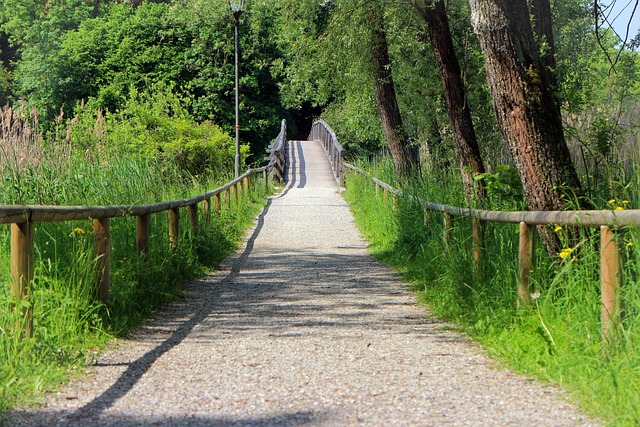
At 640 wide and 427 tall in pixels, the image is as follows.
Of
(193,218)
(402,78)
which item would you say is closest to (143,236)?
(193,218)

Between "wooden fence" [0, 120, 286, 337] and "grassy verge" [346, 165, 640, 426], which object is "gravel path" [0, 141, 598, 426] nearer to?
"grassy verge" [346, 165, 640, 426]

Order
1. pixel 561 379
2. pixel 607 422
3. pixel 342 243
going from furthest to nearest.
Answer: pixel 342 243 < pixel 561 379 < pixel 607 422

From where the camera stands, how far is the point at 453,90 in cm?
1326

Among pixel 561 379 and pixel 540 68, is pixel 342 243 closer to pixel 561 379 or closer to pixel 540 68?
pixel 540 68

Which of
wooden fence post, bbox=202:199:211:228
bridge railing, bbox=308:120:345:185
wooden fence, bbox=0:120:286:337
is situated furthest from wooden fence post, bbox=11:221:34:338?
bridge railing, bbox=308:120:345:185

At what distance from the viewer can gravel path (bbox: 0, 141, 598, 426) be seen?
4566mm

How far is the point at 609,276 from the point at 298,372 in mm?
1913

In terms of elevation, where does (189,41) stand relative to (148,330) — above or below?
above

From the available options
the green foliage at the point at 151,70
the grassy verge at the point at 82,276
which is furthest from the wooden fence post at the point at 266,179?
the grassy verge at the point at 82,276

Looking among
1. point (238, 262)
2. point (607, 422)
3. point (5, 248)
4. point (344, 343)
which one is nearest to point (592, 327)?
point (607, 422)

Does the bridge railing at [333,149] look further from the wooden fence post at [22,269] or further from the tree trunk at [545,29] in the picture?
the wooden fence post at [22,269]

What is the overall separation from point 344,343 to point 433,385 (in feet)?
4.71

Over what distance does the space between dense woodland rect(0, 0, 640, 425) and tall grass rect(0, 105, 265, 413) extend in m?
0.02

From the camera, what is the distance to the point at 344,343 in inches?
260
